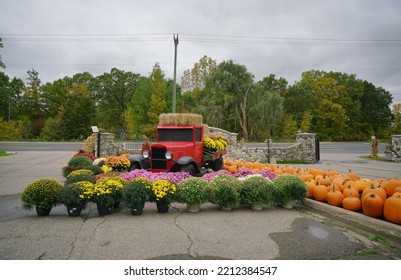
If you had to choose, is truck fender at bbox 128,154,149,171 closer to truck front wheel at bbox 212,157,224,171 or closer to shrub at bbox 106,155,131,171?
shrub at bbox 106,155,131,171

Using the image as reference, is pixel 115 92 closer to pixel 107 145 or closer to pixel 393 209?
pixel 107 145

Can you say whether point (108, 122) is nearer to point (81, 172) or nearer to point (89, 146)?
point (89, 146)

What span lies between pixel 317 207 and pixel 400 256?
8.20 ft

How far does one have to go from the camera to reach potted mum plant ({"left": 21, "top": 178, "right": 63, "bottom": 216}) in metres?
5.36

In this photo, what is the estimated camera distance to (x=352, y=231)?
480 cm

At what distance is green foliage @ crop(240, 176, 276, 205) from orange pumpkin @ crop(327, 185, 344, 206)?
3.99 ft

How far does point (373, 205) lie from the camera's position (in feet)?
17.0

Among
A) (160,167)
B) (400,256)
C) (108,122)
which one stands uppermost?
(108,122)

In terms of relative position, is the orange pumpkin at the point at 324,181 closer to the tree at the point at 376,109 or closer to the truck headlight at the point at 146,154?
the truck headlight at the point at 146,154

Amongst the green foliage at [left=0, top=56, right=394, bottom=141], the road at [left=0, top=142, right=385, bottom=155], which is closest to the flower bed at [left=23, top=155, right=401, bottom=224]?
the road at [left=0, top=142, right=385, bottom=155]

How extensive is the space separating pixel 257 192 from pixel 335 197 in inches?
65.7

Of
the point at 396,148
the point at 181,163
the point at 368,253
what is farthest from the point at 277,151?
the point at 368,253
